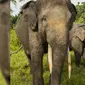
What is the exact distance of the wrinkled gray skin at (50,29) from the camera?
109 inches

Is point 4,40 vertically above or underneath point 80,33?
above

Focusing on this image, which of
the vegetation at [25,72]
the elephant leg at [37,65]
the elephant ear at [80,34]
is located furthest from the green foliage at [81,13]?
the elephant leg at [37,65]

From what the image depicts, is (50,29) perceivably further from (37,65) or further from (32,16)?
(37,65)

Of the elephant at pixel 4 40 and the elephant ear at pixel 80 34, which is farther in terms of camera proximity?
the elephant ear at pixel 80 34

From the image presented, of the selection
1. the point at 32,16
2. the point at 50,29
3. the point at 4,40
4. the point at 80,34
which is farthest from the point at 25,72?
the point at 4,40

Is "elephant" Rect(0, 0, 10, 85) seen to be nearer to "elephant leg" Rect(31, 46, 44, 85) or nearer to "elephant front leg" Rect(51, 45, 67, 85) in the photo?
"elephant front leg" Rect(51, 45, 67, 85)

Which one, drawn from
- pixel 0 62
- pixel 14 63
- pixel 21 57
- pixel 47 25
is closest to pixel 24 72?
pixel 14 63

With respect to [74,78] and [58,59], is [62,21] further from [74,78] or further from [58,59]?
[74,78]

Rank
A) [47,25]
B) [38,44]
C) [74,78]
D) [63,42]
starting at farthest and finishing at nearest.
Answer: [74,78] → [38,44] → [47,25] → [63,42]

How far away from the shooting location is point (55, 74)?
2.81 meters

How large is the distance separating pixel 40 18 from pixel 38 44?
38 centimetres

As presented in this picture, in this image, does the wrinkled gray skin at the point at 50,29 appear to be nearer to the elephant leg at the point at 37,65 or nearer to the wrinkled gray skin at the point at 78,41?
the elephant leg at the point at 37,65

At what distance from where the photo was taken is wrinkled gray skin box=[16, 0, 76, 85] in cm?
278

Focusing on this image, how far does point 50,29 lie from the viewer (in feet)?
9.65
